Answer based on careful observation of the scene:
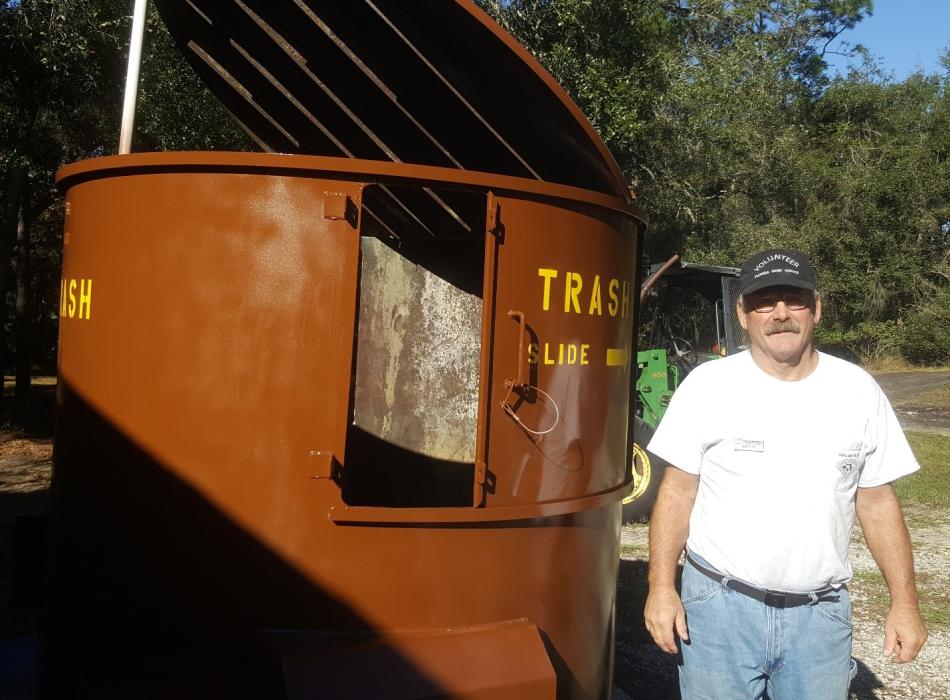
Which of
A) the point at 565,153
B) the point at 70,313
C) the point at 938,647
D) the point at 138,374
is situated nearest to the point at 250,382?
the point at 138,374

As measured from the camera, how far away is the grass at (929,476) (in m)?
10.5

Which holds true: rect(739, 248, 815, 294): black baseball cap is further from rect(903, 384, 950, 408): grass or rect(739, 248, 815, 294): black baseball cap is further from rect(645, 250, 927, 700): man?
rect(903, 384, 950, 408): grass

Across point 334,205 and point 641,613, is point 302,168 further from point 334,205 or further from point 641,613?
point 641,613

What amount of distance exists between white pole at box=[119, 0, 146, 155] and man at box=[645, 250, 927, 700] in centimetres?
215

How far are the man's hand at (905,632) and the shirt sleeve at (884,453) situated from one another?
1.35 ft

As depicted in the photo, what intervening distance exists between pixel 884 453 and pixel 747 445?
0.46 m

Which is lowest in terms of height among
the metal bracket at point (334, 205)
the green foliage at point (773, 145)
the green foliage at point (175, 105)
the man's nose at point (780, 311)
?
the man's nose at point (780, 311)

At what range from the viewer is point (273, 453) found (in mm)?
2566

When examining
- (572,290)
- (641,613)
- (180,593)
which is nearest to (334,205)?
(572,290)

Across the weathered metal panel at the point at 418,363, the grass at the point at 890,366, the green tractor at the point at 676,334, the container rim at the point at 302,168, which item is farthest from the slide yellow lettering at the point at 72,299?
the grass at the point at 890,366

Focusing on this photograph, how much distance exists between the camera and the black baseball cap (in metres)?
2.92

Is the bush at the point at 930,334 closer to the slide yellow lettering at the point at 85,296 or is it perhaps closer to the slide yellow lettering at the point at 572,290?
the slide yellow lettering at the point at 572,290

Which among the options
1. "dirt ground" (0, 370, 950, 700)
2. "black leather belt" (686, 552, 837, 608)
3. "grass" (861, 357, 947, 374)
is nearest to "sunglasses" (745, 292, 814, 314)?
"black leather belt" (686, 552, 837, 608)

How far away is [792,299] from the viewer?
295cm
